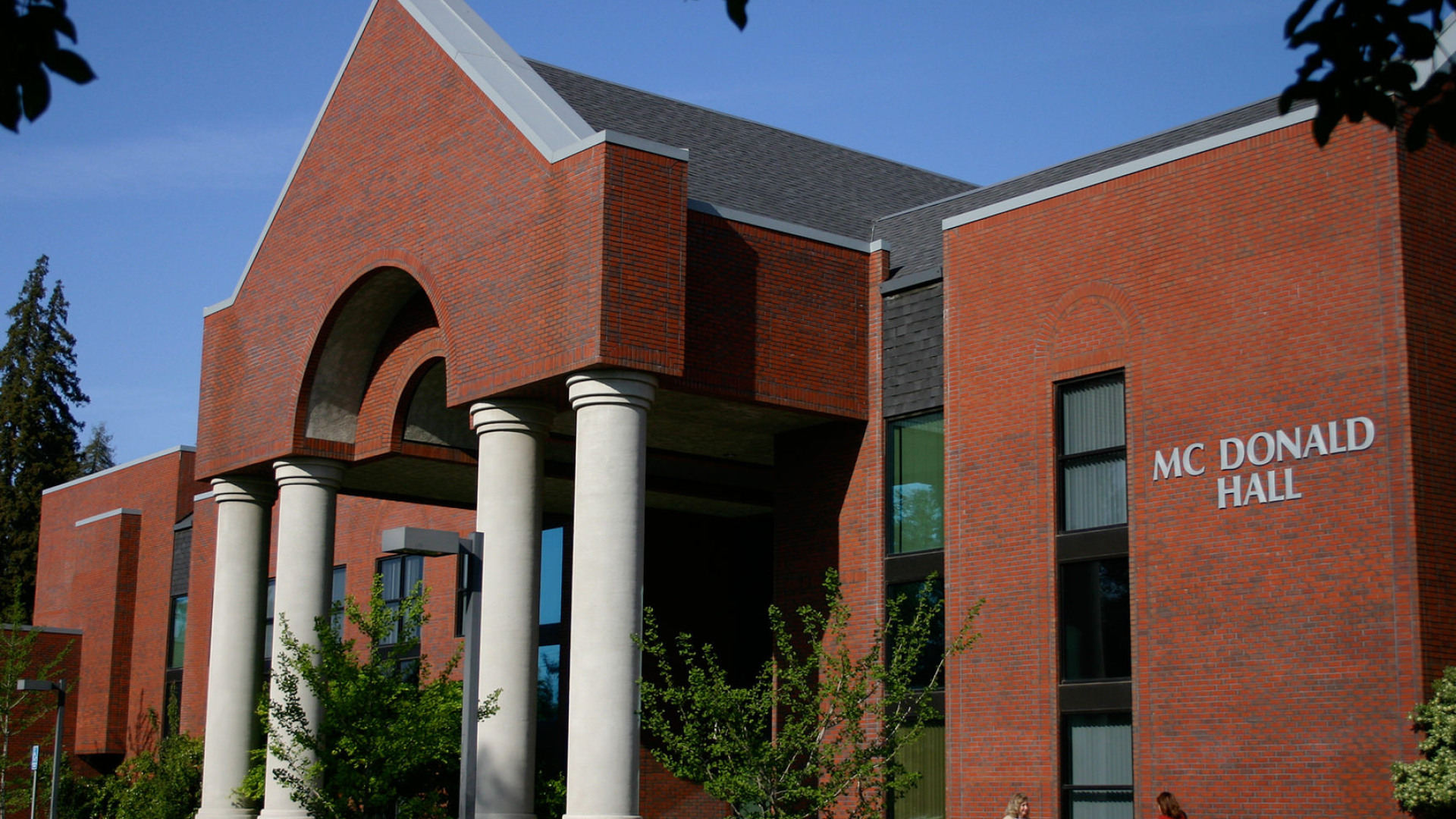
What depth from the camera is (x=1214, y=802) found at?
63.4ft

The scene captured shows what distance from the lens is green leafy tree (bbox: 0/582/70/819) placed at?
139ft

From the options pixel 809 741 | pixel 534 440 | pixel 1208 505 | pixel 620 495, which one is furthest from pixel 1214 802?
pixel 534 440

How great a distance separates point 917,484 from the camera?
24406 mm

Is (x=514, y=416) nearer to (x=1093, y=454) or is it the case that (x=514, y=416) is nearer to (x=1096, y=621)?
(x=1093, y=454)

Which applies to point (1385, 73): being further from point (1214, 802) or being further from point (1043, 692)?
point (1043, 692)

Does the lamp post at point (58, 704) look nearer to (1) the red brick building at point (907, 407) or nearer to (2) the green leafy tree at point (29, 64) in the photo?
(1) the red brick building at point (907, 407)

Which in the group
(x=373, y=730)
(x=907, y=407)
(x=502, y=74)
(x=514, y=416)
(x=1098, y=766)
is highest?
(x=502, y=74)

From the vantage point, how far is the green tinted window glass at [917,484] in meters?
24.0

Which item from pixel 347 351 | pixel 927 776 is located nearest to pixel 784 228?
pixel 927 776

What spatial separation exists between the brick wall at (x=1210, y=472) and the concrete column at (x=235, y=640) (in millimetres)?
13692

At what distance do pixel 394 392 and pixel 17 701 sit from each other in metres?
20.7

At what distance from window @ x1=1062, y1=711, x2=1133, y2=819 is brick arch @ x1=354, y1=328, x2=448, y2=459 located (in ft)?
40.0

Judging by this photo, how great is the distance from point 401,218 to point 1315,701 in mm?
15834

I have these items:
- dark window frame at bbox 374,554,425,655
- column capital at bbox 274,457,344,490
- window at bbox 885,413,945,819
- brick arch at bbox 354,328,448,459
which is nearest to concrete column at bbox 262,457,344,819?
column capital at bbox 274,457,344,490
